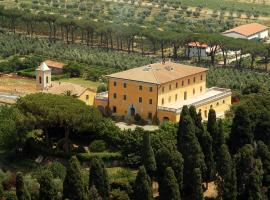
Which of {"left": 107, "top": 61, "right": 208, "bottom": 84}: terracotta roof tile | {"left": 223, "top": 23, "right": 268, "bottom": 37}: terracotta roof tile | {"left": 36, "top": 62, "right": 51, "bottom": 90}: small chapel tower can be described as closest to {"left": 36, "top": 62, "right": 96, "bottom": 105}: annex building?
{"left": 36, "top": 62, "right": 51, "bottom": 90}: small chapel tower

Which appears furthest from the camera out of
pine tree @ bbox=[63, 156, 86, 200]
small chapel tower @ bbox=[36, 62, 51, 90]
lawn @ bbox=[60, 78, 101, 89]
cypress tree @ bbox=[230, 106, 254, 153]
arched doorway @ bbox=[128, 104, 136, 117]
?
lawn @ bbox=[60, 78, 101, 89]

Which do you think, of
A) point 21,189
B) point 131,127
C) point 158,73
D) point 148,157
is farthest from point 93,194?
point 158,73

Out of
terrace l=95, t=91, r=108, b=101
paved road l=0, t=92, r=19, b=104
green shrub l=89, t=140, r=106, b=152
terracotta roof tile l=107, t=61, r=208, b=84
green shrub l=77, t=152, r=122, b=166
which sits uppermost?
terracotta roof tile l=107, t=61, r=208, b=84

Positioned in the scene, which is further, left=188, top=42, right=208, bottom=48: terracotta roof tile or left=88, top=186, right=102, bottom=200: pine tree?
left=188, top=42, right=208, bottom=48: terracotta roof tile

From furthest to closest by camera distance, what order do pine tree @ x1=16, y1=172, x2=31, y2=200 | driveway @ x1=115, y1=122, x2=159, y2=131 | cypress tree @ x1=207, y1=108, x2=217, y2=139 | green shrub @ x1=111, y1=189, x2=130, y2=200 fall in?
driveway @ x1=115, y1=122, x2=159, y2=131 < cypress tree @ x1=207, y1=108, x2=217, y2=139 < green shrub @ x1=111, y1=189, x2=130, y2=200 < pine tree @ x1=16, y1=172, x2=31, y2=200

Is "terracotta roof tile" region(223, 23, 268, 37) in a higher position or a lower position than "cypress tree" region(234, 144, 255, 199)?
lower

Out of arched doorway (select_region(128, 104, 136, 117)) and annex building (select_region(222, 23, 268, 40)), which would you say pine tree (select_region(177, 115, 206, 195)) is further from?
annex building (select_region(222, 23, 268, 40))

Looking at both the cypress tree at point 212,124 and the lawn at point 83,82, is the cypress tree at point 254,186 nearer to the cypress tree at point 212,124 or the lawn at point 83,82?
the cypress tree at point 212,124

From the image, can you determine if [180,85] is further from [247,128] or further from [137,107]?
[247,128]
